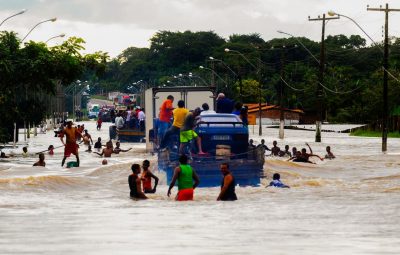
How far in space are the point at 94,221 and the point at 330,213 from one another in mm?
5541

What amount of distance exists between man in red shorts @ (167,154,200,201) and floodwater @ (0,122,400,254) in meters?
0.29

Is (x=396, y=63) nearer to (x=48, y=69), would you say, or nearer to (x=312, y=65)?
(x=312, y=65)

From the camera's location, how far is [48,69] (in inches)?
2051

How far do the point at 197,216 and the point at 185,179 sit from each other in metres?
3.06

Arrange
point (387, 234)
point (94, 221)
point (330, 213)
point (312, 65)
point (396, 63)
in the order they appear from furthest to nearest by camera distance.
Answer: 1. point (312, 65)
2. point (396, 63)
3. point (330, 213)
4. point (94, 221)
5. point (387, 234)

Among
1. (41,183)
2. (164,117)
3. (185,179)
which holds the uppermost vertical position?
(164,117)

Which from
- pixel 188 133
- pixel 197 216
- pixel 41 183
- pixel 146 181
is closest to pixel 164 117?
pixel 188 133

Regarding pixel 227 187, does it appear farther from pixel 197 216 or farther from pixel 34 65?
pixel 34 65

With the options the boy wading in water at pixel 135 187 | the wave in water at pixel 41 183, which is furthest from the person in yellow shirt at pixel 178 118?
the boy wading in water at pixel 135 187

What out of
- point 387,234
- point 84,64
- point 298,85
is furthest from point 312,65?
point 387,234

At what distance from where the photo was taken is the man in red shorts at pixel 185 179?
2623 cm

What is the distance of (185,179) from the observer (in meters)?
26.5

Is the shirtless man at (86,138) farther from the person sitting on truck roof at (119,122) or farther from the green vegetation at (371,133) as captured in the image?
the green vegetation at (371,133)

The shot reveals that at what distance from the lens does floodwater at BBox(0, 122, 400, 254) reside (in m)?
18.0
